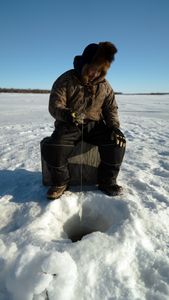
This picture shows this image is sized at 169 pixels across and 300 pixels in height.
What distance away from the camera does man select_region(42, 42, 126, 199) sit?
120 inches

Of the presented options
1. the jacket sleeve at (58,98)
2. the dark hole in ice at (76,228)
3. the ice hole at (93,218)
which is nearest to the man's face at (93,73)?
the jacket sleeve at (58,98)

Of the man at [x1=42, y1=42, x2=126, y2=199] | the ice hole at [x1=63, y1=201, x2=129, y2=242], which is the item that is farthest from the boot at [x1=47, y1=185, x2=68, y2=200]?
the ice hole at [x1=63, y1=201, x2=129, y2=242]

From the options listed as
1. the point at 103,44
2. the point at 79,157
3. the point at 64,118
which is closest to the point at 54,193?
the point at 79,157

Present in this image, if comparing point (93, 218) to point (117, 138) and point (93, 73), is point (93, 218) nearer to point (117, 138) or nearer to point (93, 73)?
point (117, 138)

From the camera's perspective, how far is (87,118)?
11.1ft

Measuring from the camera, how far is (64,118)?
121 inches

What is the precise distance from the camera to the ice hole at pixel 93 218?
285 centimetres

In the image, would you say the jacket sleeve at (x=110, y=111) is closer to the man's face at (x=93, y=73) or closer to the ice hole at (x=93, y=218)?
the man's face at (x=93, y=73)

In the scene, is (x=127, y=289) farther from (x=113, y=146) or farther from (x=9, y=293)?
(x=113, y=146)

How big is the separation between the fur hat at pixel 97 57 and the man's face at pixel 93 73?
31 mm

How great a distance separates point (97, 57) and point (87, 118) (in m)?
0.70

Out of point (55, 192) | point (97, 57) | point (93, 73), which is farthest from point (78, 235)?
point (97, 57)

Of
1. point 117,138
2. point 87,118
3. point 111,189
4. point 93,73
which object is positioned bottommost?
point 111,189

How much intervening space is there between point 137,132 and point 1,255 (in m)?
5.76
